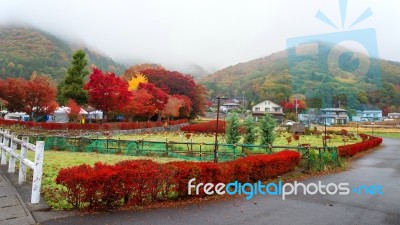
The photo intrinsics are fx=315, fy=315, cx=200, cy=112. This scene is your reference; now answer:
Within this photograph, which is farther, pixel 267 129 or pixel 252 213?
pixel 267 129

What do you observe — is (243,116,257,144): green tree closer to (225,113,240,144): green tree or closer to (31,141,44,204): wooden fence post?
(225,113,240,144): green tree

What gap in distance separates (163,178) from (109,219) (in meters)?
1.63

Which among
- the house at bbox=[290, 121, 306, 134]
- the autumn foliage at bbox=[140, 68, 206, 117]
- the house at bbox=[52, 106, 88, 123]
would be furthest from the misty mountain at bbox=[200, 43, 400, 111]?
the house at bbox=[52, 106, 88, 123]

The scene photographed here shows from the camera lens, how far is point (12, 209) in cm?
594

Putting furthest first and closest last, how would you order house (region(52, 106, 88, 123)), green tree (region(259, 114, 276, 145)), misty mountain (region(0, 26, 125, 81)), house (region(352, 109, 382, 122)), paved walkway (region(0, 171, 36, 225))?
misty mountain (region(0, 26, 125, 81))
house (region(352, 109, 382, 122))
house (region(52, 106, 88, 123))
green tree (region(259, 114, 276, 145))
paved walkway (region(0, 171, 36, 225))

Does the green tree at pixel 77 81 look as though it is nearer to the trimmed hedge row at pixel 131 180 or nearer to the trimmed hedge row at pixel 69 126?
the trimmed hedge row at pixel 69 126

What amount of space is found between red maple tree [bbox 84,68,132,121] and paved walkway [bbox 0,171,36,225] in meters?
30.5

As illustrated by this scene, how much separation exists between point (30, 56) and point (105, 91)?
367 ft

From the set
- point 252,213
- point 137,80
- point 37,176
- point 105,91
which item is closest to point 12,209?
point 37,176

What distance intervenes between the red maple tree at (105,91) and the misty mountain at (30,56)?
73.6 metres

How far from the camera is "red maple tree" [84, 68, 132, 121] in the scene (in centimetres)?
3675

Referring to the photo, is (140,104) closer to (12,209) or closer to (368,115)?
(12,209)

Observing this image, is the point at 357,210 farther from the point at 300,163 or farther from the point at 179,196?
the point at 300,163

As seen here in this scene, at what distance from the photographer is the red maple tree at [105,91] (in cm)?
3675
